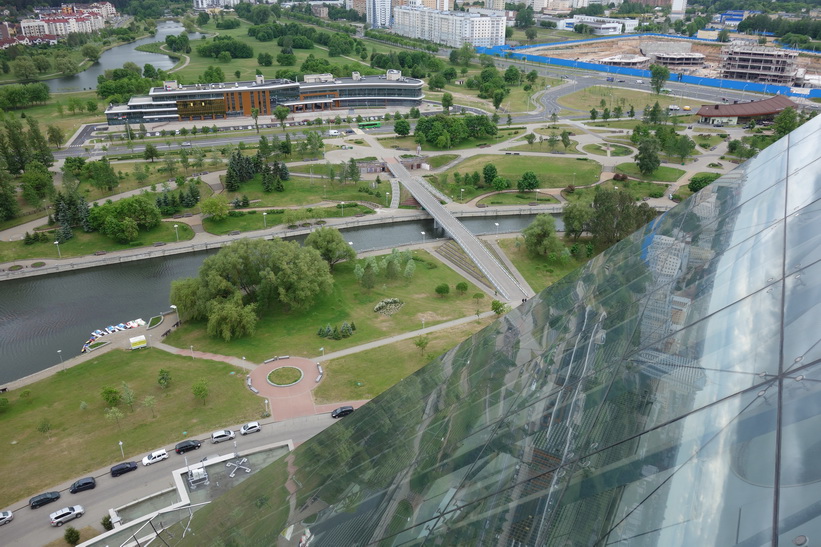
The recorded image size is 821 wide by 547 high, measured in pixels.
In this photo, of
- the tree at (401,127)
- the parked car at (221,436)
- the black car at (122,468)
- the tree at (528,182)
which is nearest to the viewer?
the black car at (122,468)

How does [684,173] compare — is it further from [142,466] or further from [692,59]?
[692,59]

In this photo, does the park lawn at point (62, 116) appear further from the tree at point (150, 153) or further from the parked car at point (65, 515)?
the parked car at point (65, 515)

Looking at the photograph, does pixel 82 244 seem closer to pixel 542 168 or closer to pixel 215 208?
pixel 215 208

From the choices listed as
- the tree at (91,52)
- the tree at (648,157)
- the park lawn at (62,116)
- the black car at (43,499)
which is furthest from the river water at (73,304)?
the tree at (91,52)

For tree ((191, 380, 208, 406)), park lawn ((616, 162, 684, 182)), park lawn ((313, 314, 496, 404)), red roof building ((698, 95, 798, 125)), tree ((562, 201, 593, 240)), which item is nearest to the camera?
tree ((191, 380, 208, 406))

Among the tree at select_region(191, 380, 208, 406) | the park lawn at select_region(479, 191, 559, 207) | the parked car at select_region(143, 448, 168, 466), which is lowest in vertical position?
the parked car at select_region(143, 448, 168, 466)

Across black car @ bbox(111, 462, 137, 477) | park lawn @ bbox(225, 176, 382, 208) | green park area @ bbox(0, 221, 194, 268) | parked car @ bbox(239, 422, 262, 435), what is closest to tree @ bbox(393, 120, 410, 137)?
park lawn @ bbox(225, 176, 382, 208)

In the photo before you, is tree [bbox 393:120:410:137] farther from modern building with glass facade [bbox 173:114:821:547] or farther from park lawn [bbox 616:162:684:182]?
modern building with glass facade [bbox 173:114:821:547]
